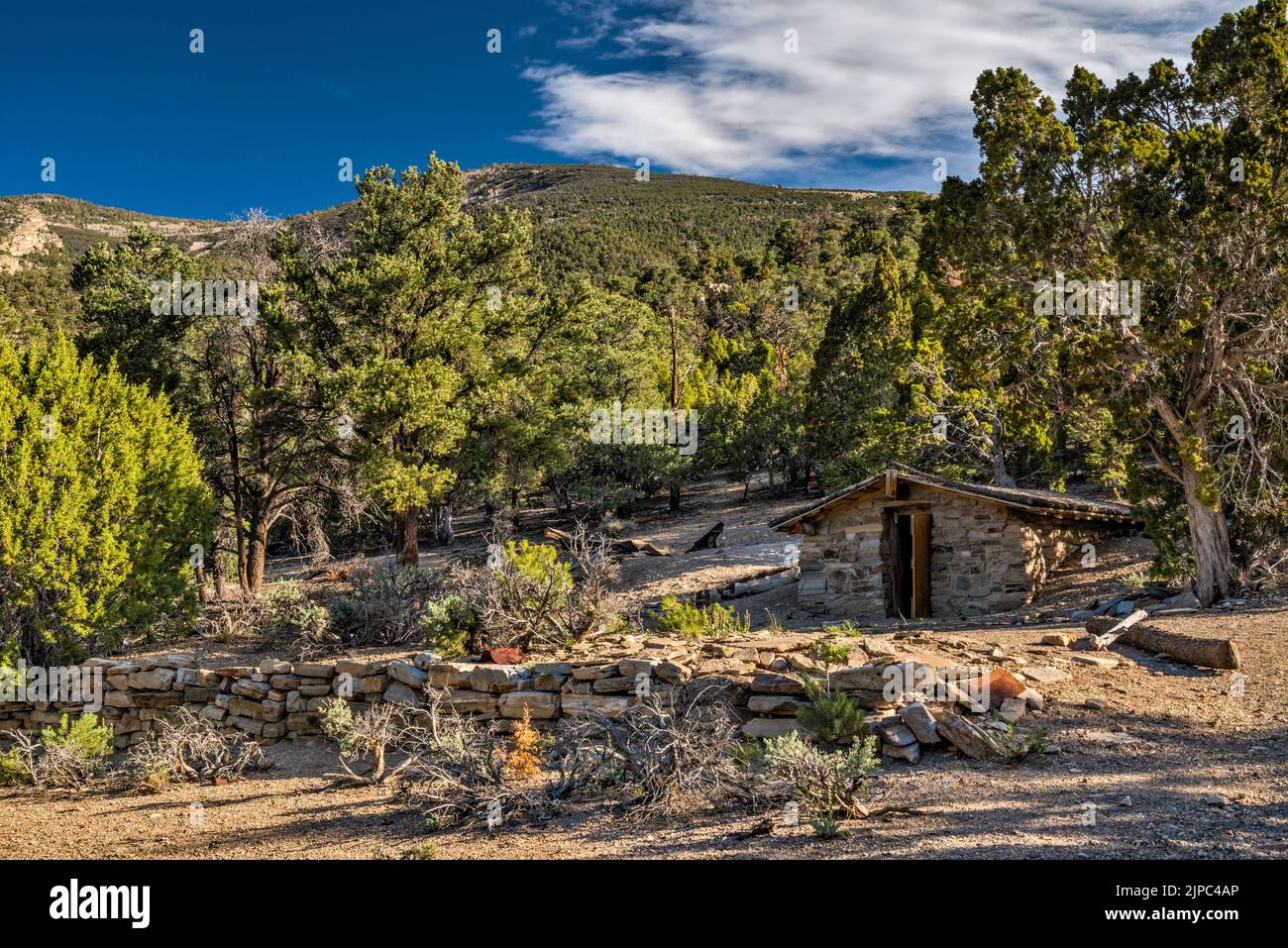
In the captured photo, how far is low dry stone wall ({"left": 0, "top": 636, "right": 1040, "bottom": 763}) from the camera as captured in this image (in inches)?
308

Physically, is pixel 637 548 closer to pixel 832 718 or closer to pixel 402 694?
pixel 402 694

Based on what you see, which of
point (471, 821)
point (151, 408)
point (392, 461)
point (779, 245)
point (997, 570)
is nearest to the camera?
point (471, 821)

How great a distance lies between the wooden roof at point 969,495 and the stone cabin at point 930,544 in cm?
2

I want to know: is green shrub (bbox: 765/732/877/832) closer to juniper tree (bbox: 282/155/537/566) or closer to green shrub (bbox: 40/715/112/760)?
green shrub (bbox: 40/715/112/760)

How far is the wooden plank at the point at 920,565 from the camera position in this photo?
15.4 m

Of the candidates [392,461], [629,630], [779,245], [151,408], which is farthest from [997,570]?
[779,245]

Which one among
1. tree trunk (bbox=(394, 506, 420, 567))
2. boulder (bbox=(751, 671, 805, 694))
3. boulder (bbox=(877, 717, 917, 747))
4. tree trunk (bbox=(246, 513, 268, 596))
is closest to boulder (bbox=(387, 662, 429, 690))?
boulder (bbox=(751, 671, 805, 694))

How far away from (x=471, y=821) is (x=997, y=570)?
11.0 metres

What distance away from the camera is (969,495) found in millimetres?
14805

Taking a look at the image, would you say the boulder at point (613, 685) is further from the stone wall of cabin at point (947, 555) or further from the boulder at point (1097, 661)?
the stone wall of cabin at point (947, 555)

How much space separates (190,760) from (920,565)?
1168 centimetres

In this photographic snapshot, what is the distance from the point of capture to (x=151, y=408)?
45.2ft
